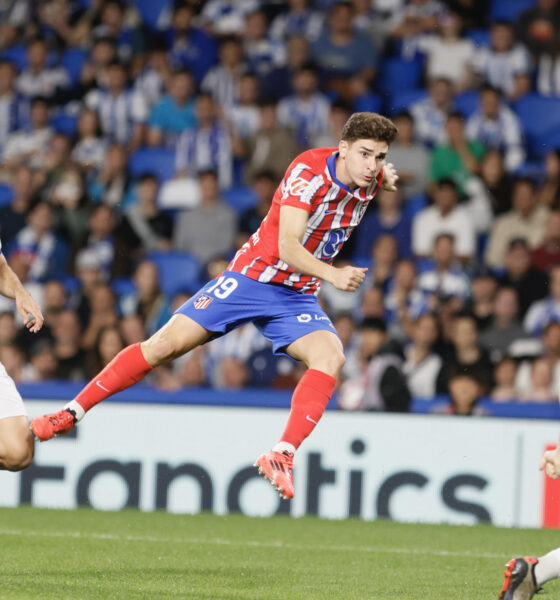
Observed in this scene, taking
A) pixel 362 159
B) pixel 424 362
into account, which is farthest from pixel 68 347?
pixel 362 159

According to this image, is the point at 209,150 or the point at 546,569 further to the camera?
the point at 209,150

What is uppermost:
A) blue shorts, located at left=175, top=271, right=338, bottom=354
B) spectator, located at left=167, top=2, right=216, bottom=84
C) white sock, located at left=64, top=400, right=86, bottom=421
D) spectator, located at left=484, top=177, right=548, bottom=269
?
spectator, located at left=167, top=2, right=216, bottom=84

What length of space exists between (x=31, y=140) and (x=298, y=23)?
11.3 feet

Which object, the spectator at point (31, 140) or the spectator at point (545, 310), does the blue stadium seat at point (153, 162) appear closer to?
the spectator at point (31, 140)

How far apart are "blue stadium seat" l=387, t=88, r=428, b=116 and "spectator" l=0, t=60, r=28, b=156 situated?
451 cm

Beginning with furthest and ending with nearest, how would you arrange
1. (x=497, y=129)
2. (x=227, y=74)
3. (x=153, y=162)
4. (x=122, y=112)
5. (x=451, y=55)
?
(x=122, y=112), (x=227, y=74), (x=153, y=162), (x=451, y=55), (x=497, y=129)

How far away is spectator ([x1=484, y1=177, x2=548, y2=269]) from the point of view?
12523 mm

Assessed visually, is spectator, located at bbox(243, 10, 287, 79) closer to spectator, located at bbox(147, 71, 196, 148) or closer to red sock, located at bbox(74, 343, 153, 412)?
spectator, located at bbox(147, 71, 196, 148)

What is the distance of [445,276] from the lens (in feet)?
39.6

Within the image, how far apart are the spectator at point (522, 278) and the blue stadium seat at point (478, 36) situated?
340 centimetres

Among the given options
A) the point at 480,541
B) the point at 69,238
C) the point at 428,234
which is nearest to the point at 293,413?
the point at 480,541

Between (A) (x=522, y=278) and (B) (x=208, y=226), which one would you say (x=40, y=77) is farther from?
(A) (x=522, y=278)

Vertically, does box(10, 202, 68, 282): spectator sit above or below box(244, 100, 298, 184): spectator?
below

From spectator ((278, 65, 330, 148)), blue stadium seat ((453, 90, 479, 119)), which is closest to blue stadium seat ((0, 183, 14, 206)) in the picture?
spectator ((278, 65, 330, 148))
